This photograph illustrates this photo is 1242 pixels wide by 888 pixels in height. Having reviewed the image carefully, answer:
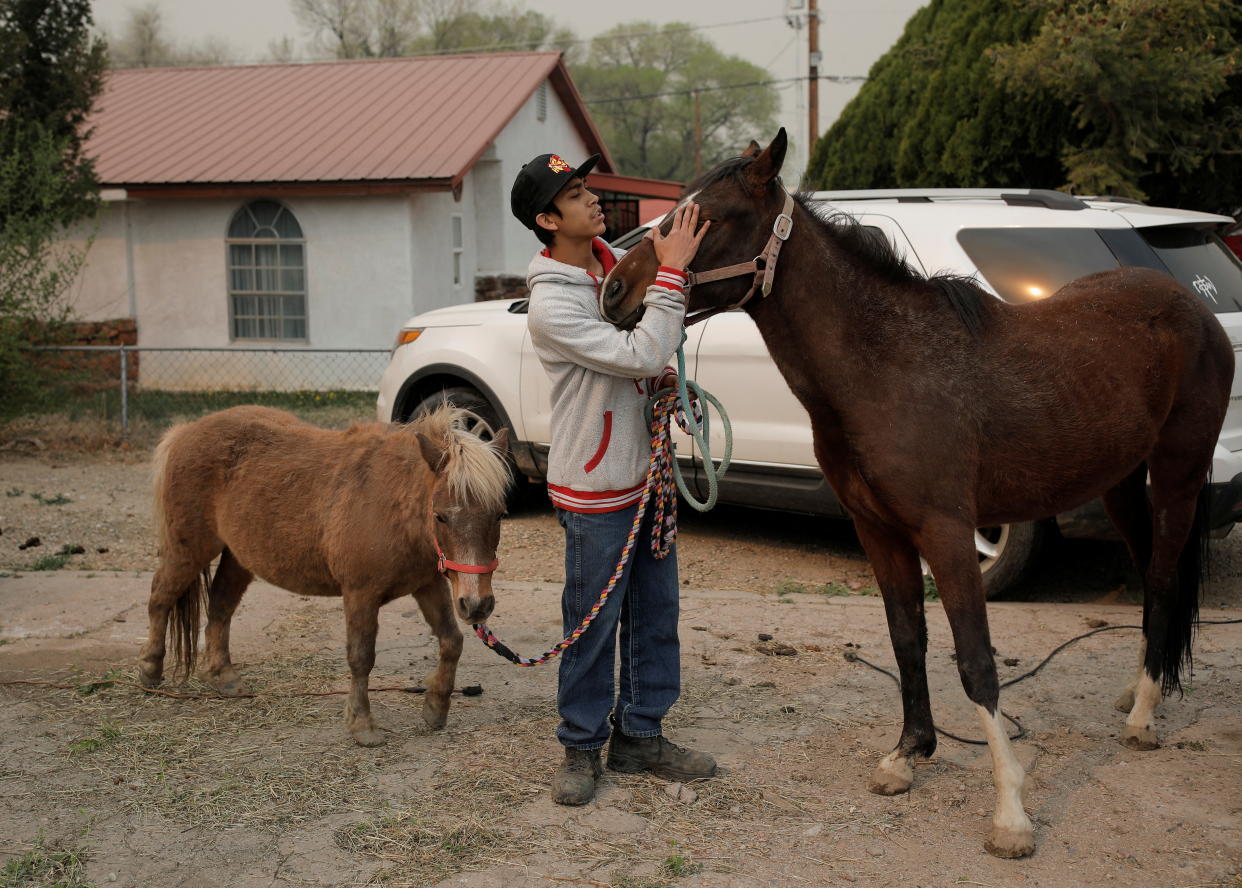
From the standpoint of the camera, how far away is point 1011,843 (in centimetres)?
337

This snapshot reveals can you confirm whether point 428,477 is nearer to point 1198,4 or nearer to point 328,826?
point 328,826

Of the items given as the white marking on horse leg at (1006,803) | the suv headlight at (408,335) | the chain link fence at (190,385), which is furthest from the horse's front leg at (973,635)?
the chain link fence at (190,385)

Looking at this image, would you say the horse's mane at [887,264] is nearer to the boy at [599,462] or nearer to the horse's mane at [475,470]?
the boy at [599,462]

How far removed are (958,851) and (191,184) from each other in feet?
48.3

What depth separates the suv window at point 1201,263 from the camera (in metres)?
5.70

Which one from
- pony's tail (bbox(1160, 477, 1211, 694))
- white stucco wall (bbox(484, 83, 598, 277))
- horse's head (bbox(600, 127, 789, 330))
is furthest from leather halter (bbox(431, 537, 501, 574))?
white stucco wall (bbox(484, 83, 598, 277))

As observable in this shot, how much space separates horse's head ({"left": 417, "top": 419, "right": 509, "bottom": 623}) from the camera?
378 cm

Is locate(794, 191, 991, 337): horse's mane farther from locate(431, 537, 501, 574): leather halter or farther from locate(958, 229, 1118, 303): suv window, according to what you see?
locate(958, 229, 1118, 303): suv window

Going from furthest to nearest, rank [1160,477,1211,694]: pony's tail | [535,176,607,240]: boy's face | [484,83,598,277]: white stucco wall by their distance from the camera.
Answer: [484,83,598,277]: white stucco wall → [1160,477,1211,694]: pony's tail → [535,176,607,240]: boy's face

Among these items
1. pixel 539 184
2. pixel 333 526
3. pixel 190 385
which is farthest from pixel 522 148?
pixel 539 184

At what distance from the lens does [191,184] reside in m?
15.4

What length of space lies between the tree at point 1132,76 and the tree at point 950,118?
0.66 meters

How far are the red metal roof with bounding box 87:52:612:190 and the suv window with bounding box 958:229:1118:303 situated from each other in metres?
10.3

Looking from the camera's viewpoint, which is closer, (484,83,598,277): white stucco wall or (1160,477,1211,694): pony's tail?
(1160,477,1211,694): pony's tail
